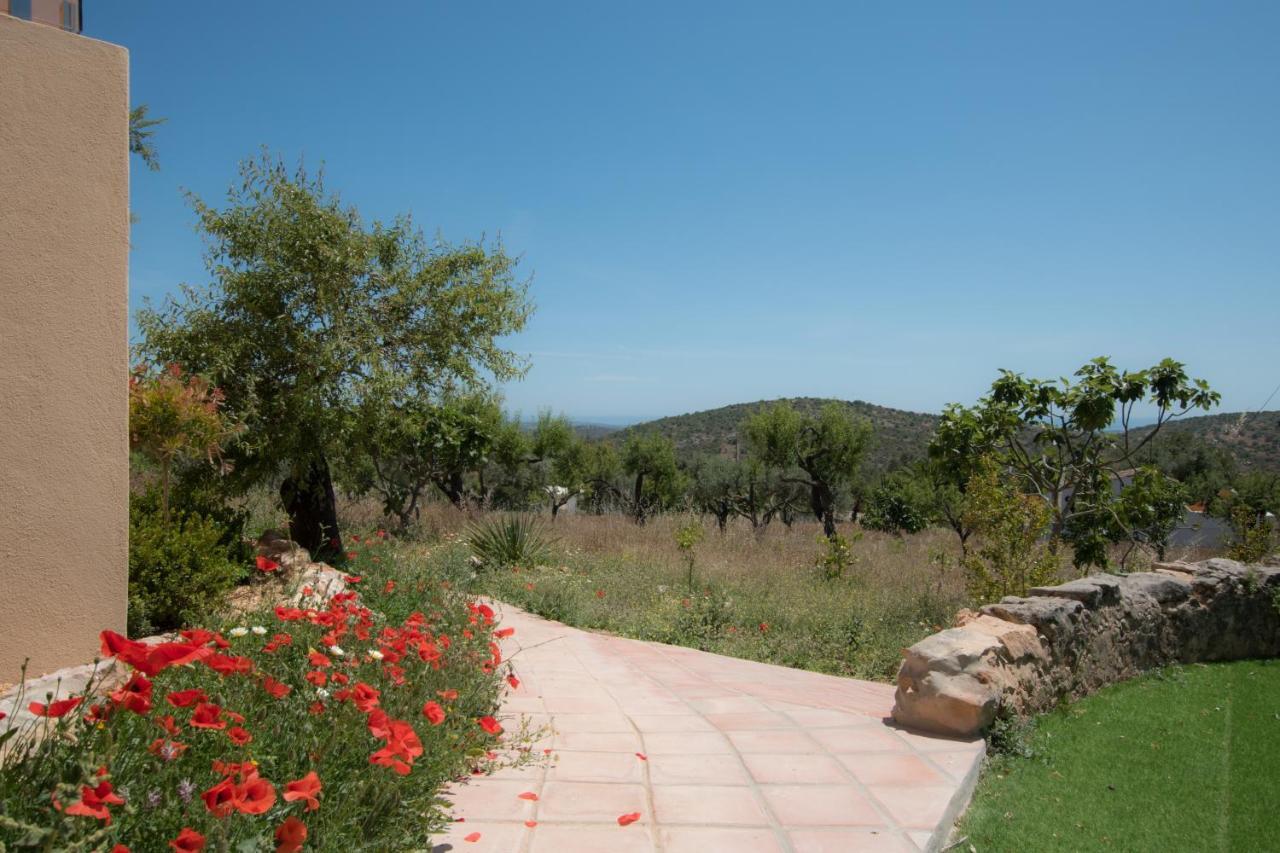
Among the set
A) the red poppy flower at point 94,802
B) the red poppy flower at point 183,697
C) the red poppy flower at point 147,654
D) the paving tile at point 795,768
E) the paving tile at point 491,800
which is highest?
the red poppy flower at point 147,654

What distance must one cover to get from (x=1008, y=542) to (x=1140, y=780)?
3156 millimetres

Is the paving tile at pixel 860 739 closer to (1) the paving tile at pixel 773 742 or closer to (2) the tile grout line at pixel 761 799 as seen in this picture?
(1) the paving tile at pixel 773 742

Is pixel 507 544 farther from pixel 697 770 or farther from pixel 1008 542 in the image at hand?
pixel 697 770

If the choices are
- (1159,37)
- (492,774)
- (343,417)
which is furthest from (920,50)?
(492,774)

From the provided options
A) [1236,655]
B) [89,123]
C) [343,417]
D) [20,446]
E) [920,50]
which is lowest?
[1236,655]

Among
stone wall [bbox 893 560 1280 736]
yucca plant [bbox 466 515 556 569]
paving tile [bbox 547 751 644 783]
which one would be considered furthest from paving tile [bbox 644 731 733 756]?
yucca plant [bbox 466 515 556 569]

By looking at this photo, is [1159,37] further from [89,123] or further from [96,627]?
[96,627]

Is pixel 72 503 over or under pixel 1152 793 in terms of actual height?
over

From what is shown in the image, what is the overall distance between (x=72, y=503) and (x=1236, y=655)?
27.2 feet

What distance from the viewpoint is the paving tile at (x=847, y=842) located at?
275 cm

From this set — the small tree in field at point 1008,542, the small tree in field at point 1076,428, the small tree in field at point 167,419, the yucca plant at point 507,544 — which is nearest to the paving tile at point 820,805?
the small tree in field at point 1008,542

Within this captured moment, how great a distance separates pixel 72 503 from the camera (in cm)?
354

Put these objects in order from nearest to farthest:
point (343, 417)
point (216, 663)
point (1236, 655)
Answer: point (216, 663) < point (1236, 655) < point (343, 417)

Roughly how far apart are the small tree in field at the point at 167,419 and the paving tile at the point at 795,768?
4110 millimetres
